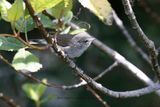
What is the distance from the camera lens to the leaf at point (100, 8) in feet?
3.10

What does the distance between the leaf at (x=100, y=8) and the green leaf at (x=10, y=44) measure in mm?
224

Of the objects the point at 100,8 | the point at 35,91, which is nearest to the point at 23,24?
the point at 100,8

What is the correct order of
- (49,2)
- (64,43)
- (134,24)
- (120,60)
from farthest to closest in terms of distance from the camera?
(120,60), (64,43), (134,24), (49,2)

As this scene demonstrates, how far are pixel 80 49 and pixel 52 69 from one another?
5.05 ft

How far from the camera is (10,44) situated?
1.13 meters

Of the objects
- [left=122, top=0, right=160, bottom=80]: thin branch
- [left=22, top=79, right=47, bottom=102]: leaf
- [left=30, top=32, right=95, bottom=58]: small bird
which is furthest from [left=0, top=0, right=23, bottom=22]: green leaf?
[left=22, top=79, right=47, bottom=102]: leaf

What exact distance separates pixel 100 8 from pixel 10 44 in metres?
0.28

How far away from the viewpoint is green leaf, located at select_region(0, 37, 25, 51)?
3.63ft

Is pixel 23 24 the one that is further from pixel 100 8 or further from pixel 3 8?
pixel 100 8

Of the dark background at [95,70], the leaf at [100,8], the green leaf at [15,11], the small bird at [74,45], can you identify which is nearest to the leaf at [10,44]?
the green leaf at [15,11]

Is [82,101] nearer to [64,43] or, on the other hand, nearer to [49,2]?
[64,43]

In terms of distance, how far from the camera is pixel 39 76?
3363 millimetres

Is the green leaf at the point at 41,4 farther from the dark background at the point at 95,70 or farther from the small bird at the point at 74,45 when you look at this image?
the dark background at the point at 95,70

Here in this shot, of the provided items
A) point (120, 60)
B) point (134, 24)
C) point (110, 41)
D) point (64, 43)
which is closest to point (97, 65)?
point (110, 41)
